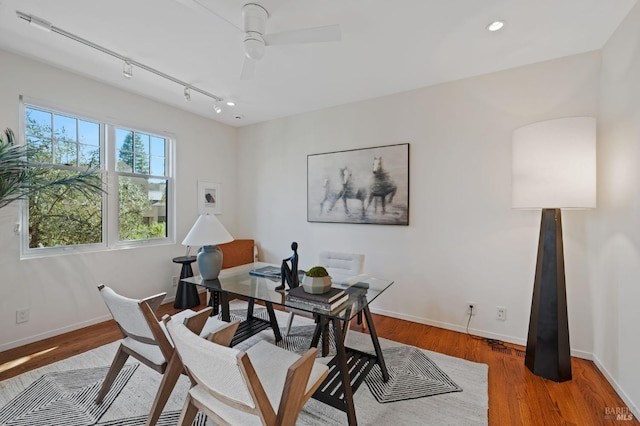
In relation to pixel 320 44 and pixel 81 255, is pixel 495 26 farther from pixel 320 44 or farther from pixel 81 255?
pixel 81 255

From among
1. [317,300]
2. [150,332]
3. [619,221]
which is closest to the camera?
[150,332]

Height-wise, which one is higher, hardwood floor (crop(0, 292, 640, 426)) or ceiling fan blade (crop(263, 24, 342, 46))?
ceiling fan blade (crop(263, 24, 342, 46))

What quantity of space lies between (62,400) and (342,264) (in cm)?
226

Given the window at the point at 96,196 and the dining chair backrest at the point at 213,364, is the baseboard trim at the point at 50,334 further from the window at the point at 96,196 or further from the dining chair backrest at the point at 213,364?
the dining chair backrest at the point at 213,364

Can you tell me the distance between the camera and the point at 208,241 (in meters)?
2.34

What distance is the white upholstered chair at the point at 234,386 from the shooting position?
1002 mm

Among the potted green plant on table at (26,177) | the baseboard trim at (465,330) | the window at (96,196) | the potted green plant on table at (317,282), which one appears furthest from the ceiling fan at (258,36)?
the baseboard trim at (465,330)

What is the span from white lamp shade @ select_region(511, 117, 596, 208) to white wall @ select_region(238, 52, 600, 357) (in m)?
0.63

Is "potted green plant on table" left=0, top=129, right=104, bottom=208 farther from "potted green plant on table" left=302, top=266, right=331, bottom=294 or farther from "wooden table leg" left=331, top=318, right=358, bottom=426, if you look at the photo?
"wooden table leg" left=331, top=318, right=358, bottom=426

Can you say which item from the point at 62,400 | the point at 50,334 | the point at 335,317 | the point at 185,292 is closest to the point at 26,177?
the point at 50,334

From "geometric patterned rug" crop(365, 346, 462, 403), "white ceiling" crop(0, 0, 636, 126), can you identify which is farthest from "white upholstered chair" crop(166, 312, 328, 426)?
"white ceiling" crop(0, 0, 636, 126)

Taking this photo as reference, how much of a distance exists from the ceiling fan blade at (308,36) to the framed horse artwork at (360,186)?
5.62ft

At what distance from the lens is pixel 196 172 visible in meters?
4.02

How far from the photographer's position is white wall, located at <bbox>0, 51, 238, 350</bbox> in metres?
2.46
